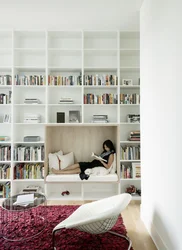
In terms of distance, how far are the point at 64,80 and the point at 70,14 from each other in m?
1.04

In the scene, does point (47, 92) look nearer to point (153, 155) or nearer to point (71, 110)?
point (71, 110)

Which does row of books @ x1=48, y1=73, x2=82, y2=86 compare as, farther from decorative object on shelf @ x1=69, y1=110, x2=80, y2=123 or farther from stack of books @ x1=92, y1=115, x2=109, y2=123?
stack of books @ x1=92, y1=115, x2=109, y2=123

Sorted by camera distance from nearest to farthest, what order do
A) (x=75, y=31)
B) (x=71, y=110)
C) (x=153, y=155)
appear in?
1. (x=153, y=155)
2. (x=75, y=31)
3. (x=71, y=110)

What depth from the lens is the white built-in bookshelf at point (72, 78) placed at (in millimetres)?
3484

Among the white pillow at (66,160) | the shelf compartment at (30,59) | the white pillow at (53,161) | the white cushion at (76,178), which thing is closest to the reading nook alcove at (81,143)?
the white pillow at (66,160)

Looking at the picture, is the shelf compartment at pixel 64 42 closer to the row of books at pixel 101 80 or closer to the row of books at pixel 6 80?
the row of books at pixel 101 80

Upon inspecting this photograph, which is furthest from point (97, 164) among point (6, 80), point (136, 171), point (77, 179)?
point (6, 80)

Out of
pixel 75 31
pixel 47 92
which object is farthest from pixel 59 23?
pixel 47 92

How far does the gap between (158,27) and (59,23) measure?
6.01ft

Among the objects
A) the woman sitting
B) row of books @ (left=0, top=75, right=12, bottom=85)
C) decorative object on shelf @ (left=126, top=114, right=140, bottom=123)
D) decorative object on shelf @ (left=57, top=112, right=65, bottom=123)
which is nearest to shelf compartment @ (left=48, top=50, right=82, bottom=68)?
row of books @ (left=0, top=75, right=12, bottom=85)

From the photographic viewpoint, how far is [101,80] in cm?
351

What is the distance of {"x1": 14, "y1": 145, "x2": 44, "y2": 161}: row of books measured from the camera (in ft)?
11.3

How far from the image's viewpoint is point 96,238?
2225 millimetres

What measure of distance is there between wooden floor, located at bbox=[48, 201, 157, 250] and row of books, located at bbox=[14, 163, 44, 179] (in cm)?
52
